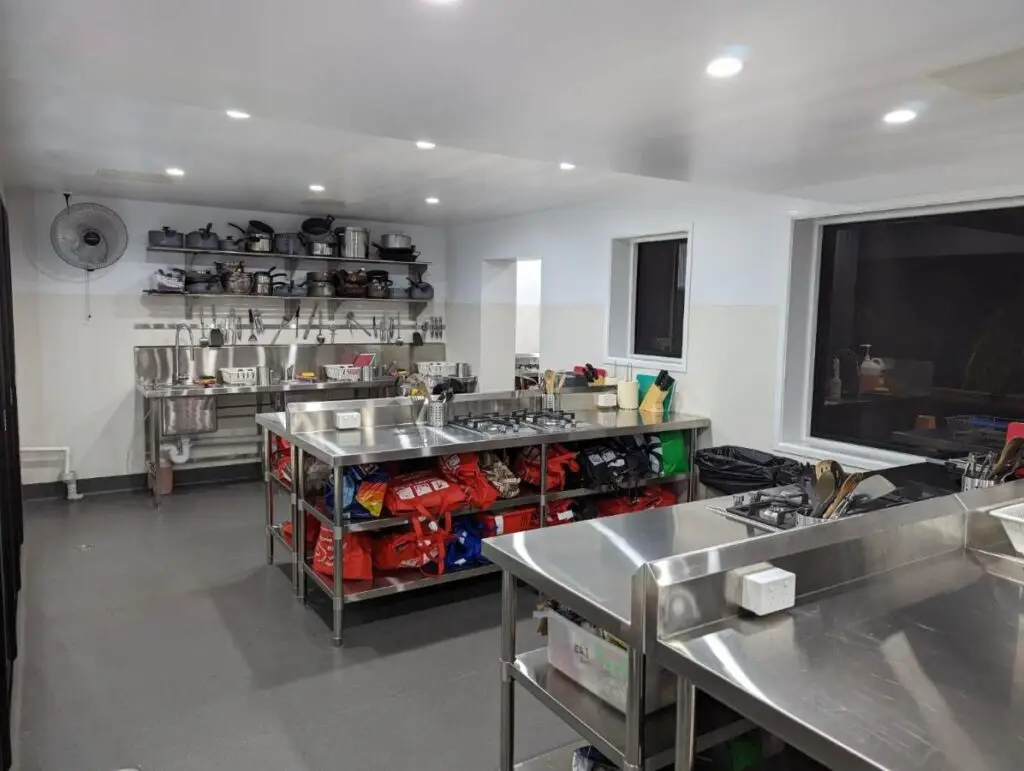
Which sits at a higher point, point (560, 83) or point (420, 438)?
point (560, 83)

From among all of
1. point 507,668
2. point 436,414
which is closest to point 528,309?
point 436,414

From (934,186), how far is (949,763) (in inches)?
114

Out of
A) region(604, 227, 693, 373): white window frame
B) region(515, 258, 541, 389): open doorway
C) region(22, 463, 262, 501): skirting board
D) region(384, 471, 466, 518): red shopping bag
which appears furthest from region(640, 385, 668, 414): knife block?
region(515, 258, 541, 389): open doorway

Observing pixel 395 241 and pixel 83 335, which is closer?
pixel 83 335

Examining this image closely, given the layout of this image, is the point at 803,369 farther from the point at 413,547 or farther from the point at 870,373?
the point at 413,547

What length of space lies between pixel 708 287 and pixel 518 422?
1463mm

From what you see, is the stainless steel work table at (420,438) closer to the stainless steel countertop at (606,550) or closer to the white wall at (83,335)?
the stainless steel countertop at (606,550)

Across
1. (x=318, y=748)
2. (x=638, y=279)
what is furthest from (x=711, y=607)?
(x=638, y=279)

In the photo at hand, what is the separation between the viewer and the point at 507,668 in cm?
187

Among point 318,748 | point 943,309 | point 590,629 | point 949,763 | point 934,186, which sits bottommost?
point 318,748

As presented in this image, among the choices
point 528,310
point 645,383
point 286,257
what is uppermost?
point 286,257

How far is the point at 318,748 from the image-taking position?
7.84 ft

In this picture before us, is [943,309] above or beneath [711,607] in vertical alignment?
above

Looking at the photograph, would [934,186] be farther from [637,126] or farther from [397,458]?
[397,458]
